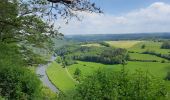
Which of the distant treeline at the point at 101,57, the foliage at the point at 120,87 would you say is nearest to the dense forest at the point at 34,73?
the foliage at the point at 120,87

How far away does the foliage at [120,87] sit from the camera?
36.6m

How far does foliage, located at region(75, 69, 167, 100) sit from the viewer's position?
120ft

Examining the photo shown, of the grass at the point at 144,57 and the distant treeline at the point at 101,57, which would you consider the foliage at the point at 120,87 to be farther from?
the grass at the point at 144,57

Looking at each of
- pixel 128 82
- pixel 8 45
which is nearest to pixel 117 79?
pixel 128 82

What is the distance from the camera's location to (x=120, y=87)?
38375 millimetres

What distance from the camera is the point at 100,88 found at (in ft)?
124

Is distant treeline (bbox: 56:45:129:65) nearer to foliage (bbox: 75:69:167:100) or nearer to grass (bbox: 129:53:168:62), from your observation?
grass (bbox: 129:53:168:62)

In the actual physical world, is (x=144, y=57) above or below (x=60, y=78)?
above

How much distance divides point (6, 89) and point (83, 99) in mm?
10803

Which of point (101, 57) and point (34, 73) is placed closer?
point (34, 73)

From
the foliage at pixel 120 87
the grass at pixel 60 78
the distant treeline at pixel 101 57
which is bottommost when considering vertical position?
the grass at pixel 60 78

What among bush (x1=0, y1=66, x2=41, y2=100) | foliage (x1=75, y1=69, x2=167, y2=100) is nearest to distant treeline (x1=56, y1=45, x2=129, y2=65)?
foliage (x1=75, y1=69, x2=167, y2=100)

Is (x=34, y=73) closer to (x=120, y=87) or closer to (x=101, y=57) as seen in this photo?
(x=120, y=87)

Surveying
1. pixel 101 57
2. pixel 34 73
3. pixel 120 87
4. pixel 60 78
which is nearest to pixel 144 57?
pixel 101 57
